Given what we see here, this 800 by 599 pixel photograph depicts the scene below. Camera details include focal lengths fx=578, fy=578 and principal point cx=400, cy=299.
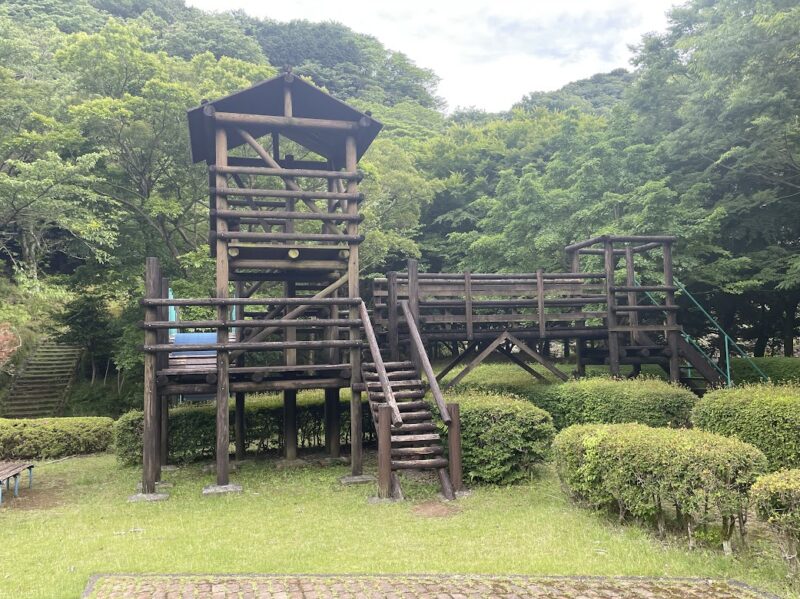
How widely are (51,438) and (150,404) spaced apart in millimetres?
7011

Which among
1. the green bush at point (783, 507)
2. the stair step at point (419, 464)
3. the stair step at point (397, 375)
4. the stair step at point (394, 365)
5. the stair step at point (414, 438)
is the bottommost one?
the stair step at point (419, 464)

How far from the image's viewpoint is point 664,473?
6328 millimetres

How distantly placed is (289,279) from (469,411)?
569 cm

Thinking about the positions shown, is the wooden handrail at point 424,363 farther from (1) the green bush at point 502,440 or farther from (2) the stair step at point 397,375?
(1) the green bush at point 502,440

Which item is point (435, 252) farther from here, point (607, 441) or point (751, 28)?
point (607, 441)

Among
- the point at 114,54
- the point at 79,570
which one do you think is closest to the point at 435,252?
the point at 114,54

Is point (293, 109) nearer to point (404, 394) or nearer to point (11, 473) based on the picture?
point (404, 394)

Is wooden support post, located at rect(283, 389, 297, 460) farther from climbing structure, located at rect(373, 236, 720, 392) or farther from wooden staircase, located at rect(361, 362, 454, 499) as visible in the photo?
climbing structure, located at rect(373, 236, 720, 392)

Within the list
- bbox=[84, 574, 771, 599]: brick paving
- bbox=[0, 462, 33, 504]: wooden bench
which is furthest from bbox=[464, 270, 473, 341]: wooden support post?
bbox=[0, 462, 33, 504]: wooden bench

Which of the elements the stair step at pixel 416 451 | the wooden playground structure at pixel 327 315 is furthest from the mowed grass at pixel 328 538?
the wooden playground structure at pixel 327 315

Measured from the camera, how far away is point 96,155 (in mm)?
16188

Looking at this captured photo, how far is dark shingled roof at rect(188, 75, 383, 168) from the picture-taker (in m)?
11.5

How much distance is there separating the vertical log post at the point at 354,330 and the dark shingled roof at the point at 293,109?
494 millimetres

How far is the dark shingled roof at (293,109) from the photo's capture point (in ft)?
37.8
